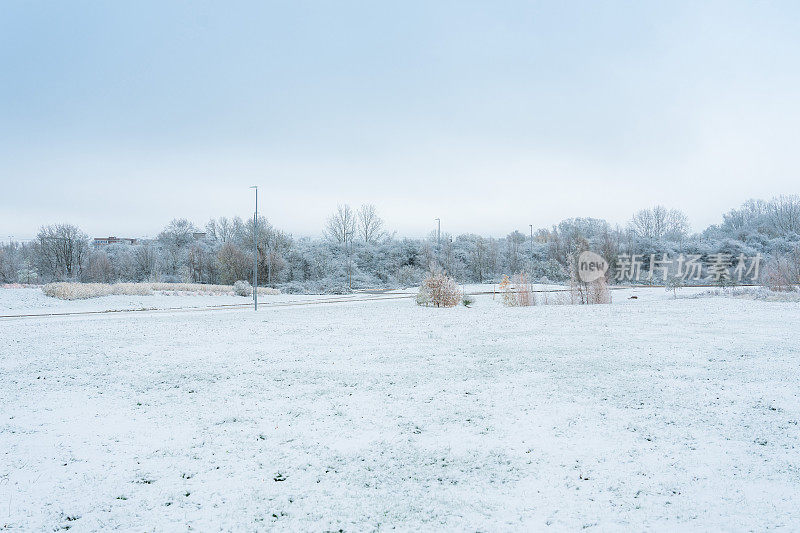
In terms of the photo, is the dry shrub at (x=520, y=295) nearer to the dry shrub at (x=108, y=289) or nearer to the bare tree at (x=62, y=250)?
the dry shrub at (x=108, y=289)

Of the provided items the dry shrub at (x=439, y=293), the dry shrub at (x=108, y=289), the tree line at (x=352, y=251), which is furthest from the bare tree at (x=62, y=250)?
the dry shrub at (x=439, y=293)

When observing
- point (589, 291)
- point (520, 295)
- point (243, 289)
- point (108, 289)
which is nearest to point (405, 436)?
point (520, 295)

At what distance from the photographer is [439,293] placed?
2270 cm

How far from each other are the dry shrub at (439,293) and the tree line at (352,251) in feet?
70.2

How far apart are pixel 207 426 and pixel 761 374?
8743 millimetres

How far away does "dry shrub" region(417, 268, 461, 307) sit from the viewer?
22.6 m

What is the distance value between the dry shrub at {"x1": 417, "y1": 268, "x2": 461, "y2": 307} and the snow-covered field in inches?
434

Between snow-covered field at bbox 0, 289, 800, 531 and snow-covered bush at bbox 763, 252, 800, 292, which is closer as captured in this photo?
snow-covered field at bbox 0, 289, 800, 531

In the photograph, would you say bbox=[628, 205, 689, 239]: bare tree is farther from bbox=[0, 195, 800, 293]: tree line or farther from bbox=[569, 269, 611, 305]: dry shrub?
bbox=[569, 269, 611, 305]: dry shrub

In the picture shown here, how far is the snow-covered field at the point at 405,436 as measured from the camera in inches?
166

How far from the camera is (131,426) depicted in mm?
6250

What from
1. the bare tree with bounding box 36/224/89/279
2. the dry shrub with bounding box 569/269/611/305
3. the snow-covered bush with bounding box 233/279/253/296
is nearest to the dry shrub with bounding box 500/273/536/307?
the dry shrub with bounding box 569/269/611/305

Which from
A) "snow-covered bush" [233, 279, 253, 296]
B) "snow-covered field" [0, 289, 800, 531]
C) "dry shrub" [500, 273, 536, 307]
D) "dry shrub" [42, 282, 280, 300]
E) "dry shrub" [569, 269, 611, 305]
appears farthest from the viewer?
"snow-covered bush" [233, 279, 253, 296]

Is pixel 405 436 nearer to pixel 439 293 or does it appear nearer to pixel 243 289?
pixel 439 293
